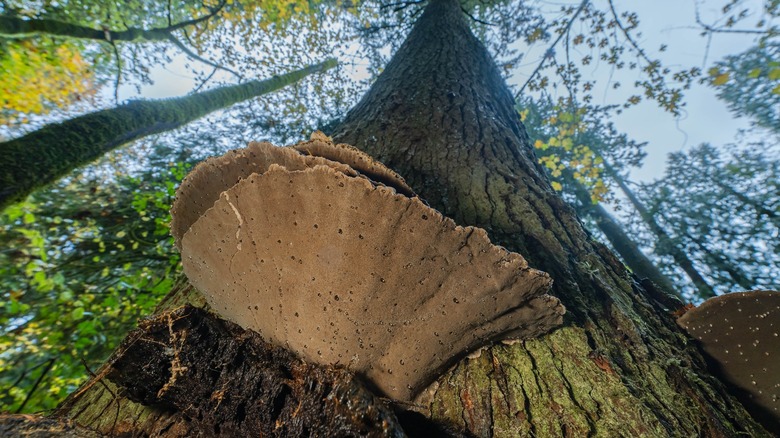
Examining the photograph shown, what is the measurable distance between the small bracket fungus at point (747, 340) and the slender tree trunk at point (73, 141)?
5.36 meters

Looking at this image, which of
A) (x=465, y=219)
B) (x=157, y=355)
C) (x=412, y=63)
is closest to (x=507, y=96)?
(x=412, y=63)

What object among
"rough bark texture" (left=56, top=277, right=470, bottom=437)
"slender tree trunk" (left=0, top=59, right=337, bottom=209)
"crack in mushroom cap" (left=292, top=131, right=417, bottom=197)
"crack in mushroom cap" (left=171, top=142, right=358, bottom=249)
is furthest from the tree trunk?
"slender tree trunk" (left=0, top=59, right=337, bottom=209)

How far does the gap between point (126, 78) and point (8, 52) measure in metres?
2.95

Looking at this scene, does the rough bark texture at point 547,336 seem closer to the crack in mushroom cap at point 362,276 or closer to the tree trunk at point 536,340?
the tree trunk at point 536,340

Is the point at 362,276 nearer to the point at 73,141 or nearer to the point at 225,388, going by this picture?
the point at 225,388

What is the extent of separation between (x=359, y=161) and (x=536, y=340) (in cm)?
115

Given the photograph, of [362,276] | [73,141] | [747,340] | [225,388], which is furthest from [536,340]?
[73,141]

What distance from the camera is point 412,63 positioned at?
4.29 metres

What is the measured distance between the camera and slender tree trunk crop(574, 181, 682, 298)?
883 cm

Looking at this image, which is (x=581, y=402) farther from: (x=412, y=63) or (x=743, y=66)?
(x=743, y=66)

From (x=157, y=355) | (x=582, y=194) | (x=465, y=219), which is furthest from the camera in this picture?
(x=582, y=194)

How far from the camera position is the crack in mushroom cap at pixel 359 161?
1.33 meters

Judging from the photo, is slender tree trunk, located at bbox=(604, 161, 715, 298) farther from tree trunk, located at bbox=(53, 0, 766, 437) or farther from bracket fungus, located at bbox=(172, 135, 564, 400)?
bracket fungus, located at bbox=(172, 135, 564, 400)

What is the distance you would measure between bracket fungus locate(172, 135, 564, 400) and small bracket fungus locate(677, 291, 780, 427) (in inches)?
38.0
